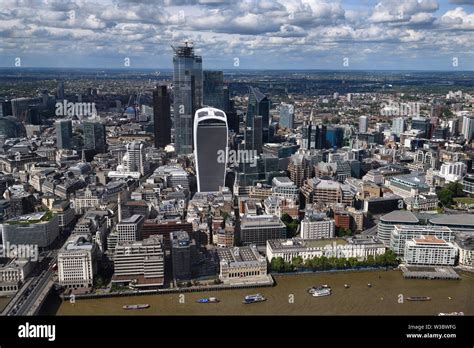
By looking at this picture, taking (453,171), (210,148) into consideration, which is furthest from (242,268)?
(453,171)

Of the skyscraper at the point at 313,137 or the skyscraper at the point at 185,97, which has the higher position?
the skyscraper at the point at 185,97

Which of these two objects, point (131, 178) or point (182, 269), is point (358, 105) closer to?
point (131, 178)

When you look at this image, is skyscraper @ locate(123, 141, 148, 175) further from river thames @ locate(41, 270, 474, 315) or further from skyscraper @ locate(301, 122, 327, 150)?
river thames @ locate(41, 270, 474, 315)

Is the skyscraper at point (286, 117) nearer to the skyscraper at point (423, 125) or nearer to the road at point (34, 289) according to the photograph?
the skyscraper at point (423, 125)

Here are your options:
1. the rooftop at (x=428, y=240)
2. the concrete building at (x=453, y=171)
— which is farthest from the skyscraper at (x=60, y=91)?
the concrete building at (x=453, y=171)

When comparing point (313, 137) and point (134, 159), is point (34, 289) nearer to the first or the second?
point (134, 159)

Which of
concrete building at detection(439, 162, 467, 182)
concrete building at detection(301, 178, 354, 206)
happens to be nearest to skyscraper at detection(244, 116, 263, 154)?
concrete building at detection(301, 178, 354, 206)
